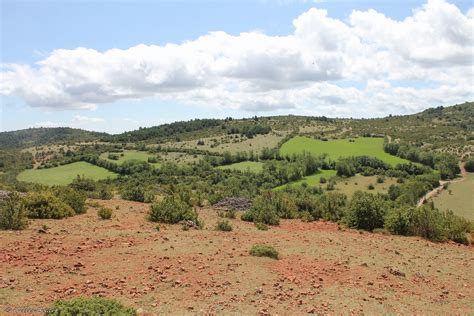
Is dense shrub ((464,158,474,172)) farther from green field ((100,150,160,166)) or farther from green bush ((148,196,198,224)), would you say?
green bush ((148,196,198,224))

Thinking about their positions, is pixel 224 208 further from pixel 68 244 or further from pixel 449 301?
pixel 449 301

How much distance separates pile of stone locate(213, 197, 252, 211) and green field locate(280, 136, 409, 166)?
72100 millimetres

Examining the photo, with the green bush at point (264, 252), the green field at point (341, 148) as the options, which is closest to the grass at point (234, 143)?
the green field at point (341, 148)

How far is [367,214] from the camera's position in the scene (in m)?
20.6

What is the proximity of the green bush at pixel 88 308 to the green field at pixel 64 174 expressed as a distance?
77164 mm

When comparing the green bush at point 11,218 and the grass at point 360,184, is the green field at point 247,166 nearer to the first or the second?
the grass at point 360,184

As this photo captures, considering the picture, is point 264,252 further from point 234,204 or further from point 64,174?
point 64,174

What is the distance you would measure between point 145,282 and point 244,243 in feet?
18.0

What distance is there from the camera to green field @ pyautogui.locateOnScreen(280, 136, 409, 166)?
320 feet

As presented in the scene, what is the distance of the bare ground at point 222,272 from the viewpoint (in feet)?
28.7

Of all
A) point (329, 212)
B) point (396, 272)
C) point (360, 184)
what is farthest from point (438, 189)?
point (396, 272)

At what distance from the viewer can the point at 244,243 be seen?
14352 millimetres

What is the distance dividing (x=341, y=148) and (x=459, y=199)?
43022 mm

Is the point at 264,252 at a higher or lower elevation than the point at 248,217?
higher
